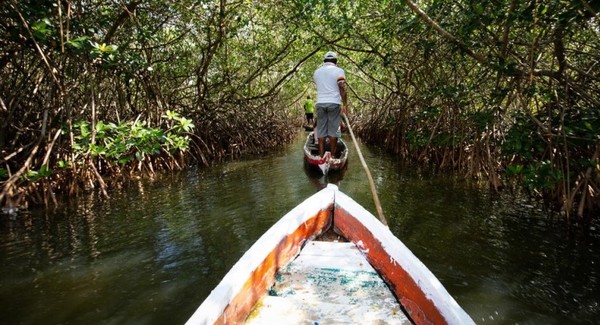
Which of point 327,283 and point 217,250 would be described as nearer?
point 327,283

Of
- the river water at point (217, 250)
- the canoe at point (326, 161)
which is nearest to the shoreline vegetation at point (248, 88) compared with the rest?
the river water at point (217, 250)

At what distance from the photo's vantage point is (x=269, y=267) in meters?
2.11

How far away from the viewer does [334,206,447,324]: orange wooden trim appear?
1703 mm

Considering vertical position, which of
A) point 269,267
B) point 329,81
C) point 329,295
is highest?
point 329,81

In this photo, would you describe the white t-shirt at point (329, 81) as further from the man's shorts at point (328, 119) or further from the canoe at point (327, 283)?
the canoe at point (327, 283)

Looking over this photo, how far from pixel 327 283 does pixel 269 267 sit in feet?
1.06

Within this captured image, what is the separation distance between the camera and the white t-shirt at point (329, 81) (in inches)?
217

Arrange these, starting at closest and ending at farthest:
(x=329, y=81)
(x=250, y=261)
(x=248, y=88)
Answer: (x=250, y=261)
(x=329, y=81)
(x=248, y=88)

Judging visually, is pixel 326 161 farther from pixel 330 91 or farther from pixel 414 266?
pixel 414 266

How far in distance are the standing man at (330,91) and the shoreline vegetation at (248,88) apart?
0.98 meters

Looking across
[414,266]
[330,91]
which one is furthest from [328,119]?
[414,266]

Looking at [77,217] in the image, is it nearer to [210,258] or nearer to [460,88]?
[210,258]

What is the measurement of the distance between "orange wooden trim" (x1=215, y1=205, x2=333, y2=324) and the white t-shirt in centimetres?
299

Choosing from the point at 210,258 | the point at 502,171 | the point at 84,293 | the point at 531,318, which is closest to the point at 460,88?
the point at 502,171
